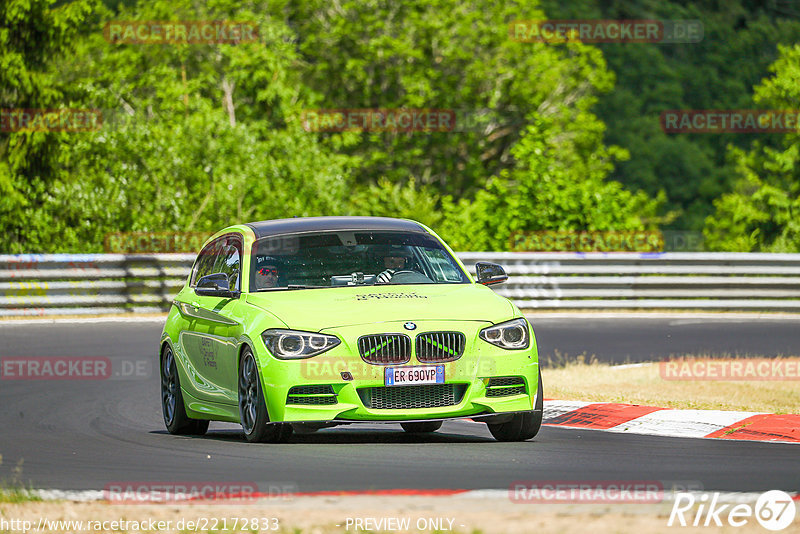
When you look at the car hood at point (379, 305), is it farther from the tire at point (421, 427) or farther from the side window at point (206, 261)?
the side window at point (206, 261)

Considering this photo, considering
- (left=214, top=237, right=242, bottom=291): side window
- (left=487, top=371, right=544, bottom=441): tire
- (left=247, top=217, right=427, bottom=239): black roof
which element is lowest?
(left=487, top=371, right=544, bottom=441): tire

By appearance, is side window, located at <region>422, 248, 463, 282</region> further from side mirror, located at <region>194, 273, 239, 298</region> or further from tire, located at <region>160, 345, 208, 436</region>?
tire, located at <region>160, 345, 208, 436</region>

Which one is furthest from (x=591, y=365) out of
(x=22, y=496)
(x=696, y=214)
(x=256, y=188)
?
(x=696, y=214)

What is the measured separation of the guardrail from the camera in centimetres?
2344

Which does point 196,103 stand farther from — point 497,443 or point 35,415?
point 497,443

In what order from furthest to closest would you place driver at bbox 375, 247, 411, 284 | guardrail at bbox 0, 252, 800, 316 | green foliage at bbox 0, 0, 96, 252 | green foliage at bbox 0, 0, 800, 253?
green foliage at bbox 0, 0, 800, 253
green foliage at bbox 0, 0, 96, 252
guardrail at bbox 0, 252, 800, 316
driver at bbox 375, 247, 411, 284

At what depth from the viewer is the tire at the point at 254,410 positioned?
32.3 ft

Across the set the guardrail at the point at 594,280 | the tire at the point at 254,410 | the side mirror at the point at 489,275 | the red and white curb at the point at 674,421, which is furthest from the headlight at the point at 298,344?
the guardrail at the point at 594,280

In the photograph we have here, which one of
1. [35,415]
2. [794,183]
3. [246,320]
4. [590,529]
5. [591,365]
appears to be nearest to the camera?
[590,529]

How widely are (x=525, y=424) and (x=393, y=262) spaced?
5.20 feet

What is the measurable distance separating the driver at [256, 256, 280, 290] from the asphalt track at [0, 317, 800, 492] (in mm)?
1088

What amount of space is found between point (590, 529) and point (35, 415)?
25.1 feet

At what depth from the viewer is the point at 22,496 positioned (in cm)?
772

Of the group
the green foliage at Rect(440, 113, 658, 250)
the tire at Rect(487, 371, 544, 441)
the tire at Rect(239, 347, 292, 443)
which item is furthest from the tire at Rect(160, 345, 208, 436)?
the green foliage at Rect(440, 113, 658, 250)
